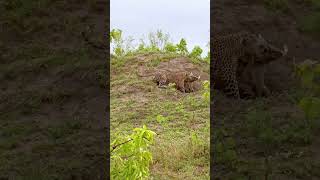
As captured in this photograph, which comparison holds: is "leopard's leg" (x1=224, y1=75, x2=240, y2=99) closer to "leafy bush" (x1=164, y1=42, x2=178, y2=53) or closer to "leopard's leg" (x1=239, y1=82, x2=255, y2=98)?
"leopard's leg" (x1=239, y1=82, x2=255, y2=98)

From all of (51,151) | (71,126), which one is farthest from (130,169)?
(71,126)

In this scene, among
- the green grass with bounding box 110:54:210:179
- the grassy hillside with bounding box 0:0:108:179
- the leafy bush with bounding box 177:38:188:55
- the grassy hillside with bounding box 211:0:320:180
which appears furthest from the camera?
the leafy bush with bounding box 177:38:188:55

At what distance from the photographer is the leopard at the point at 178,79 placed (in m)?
9.71

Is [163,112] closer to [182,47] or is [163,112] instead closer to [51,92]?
[51,92]

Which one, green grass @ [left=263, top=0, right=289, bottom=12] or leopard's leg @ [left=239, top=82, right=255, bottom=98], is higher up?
green grass @ [left=263, top=0, right=289, bottom=12]

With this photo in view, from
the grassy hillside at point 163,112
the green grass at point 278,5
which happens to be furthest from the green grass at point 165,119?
the green grass at point 278,5

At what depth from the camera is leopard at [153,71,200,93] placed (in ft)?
31.9

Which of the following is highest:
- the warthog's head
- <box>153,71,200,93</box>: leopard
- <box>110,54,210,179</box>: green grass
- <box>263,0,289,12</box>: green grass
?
<box>263,0,289,12</box>: green grass

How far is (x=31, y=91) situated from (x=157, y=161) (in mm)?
3326

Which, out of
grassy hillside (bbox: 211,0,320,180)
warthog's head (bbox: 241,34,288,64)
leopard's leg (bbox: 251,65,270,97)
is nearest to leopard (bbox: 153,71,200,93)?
grassy hillside (bbox: 211,0,320,180)

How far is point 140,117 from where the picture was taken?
27.1 feet

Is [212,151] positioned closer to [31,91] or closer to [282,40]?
[31,91]

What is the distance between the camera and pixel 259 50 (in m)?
8.78

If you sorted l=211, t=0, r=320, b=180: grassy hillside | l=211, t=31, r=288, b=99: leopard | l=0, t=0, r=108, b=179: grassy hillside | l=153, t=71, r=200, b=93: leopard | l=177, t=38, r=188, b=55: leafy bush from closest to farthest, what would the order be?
l=211, t=0, r=320, b=180: grassy hillside
l=0, t=0, r=108, b=179: grassy hillside
l=211, t=31, r=288, b=99: leopard
l=153, t=71, r=200, b=93: leopard
l=177, t=38, r=188, b=55: leafy bush
